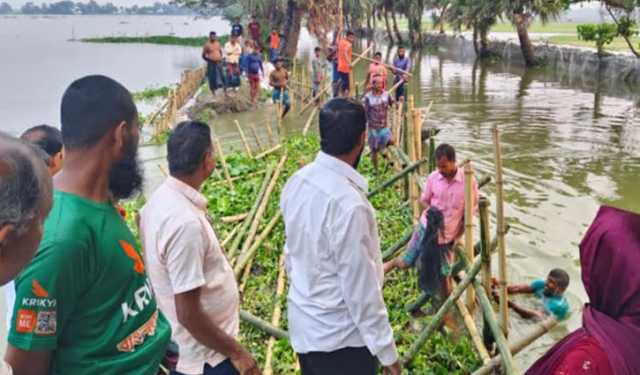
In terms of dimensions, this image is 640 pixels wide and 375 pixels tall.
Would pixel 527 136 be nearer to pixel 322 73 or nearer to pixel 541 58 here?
pixel 322 73

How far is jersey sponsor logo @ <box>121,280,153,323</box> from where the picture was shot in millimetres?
1480

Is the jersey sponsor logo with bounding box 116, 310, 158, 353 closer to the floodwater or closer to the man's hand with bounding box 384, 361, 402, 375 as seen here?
the man's hand with bounding box 384, 361, 402, 375

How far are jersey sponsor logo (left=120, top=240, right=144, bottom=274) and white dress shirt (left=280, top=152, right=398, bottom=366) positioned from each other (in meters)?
0.70

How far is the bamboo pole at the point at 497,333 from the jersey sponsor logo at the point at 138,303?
1.88 metres

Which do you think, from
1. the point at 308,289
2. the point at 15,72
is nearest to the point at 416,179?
the point at 308,289

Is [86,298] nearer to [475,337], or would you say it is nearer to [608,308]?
[608,308]

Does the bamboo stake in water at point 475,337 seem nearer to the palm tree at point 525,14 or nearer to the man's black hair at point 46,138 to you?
the man's black hair at point 46,138

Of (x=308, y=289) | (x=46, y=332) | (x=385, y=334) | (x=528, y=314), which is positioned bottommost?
(x=528, y=314)

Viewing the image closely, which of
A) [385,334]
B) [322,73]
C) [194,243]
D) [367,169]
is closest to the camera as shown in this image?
[194,243]

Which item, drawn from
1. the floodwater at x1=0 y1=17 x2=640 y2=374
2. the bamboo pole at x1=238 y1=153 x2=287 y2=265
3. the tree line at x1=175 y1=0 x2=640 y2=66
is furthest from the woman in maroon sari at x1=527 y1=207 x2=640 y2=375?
the tree line at x1=175 y1=0 x2=640 y2=66

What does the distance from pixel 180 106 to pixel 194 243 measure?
44.1 feet

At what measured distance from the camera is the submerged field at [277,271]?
3.66 meters

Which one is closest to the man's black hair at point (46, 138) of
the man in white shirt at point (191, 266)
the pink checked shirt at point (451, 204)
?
the man in white shirt at point (191, 266)

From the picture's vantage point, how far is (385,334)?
2.09 metres
